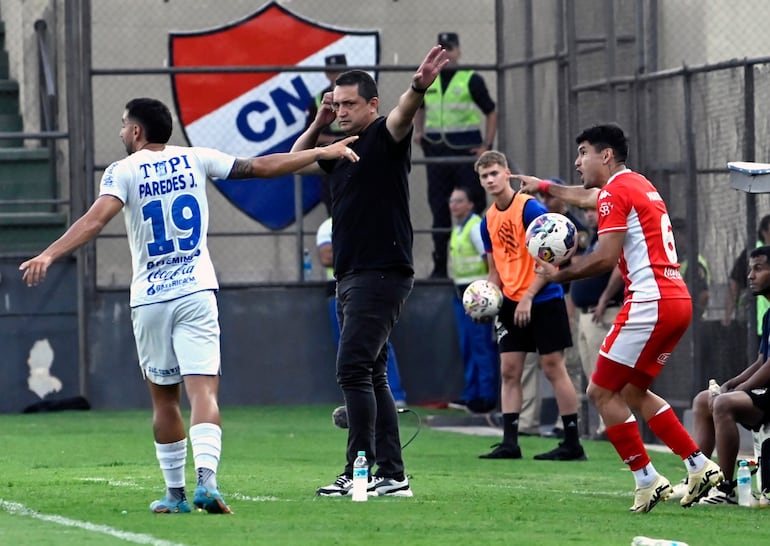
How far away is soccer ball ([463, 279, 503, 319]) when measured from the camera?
13.2 m

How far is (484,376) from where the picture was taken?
16.7m

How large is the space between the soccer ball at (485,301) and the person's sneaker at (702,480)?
4.15 meters

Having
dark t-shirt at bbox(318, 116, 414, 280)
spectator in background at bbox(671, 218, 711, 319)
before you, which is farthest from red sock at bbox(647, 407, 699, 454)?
spectator in background at bbox(671, 218, 711, 319)

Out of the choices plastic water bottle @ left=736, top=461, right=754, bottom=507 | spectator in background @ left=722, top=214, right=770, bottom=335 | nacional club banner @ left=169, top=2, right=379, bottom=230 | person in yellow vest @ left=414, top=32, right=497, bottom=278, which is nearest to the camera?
plastic water bottle @ left=736, top=461, right=754, bottom=507

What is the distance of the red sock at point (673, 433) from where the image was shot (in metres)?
9.18

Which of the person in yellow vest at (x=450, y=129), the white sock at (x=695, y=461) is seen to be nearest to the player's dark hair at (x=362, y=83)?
the white sock at (x=695, y=461)

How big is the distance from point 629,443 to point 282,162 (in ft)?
7.77

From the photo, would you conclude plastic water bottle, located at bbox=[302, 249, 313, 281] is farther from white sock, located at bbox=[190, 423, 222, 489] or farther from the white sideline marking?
white sock, located at bbox=[190, 423, 222, 489]

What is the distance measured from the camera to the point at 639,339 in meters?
9.07

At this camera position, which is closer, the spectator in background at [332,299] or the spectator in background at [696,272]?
the spectator in background at [696,272]

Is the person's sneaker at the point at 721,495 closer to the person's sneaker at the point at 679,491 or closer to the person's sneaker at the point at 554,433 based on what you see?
the person's sneaker at the point at 679,491

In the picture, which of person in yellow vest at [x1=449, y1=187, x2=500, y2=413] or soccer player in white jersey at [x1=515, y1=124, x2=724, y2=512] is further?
person in yellow vest at [x1=449, y1=187, x2=500, y2=413]

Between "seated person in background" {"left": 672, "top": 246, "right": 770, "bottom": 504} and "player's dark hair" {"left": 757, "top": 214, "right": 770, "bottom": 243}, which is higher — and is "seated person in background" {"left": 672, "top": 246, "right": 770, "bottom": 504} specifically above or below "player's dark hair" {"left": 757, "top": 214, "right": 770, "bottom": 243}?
below

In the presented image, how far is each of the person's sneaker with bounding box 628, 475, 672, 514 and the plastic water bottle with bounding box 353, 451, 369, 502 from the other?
137 cm
